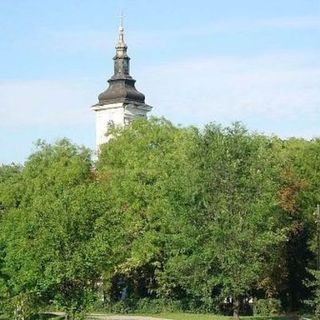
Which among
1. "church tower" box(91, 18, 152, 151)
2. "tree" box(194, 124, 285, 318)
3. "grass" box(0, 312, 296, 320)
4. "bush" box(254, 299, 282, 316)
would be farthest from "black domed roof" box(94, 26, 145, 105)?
"tree" box(194, 124, 285, 318)

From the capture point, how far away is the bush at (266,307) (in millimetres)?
53562

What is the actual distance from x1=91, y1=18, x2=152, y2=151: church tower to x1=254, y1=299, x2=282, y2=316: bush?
153 feet

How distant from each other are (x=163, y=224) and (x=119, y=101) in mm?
47945

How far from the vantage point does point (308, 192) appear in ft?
197

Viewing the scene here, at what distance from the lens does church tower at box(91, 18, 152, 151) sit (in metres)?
100

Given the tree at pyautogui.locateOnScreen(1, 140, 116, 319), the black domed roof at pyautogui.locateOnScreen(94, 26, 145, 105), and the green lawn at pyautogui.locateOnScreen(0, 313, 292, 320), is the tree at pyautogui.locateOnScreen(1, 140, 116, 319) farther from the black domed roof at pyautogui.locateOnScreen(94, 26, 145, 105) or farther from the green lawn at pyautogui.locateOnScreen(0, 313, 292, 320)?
the black domed roof at pyautogui.locateOnScreen(94, 26, 145, 105)

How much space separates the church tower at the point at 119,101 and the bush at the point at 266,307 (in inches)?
1831

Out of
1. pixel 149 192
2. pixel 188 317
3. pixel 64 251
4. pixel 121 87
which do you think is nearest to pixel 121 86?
pixel 121 87

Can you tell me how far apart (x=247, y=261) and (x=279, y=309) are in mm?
11227

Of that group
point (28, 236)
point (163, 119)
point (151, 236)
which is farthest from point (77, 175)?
point (28, 236)

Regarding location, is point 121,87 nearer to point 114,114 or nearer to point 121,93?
point 121,93

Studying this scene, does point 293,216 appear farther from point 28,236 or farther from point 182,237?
point 28,236

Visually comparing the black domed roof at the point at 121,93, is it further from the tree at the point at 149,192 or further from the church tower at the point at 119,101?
the tree at the point at 149,192

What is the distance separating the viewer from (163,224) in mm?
53719
